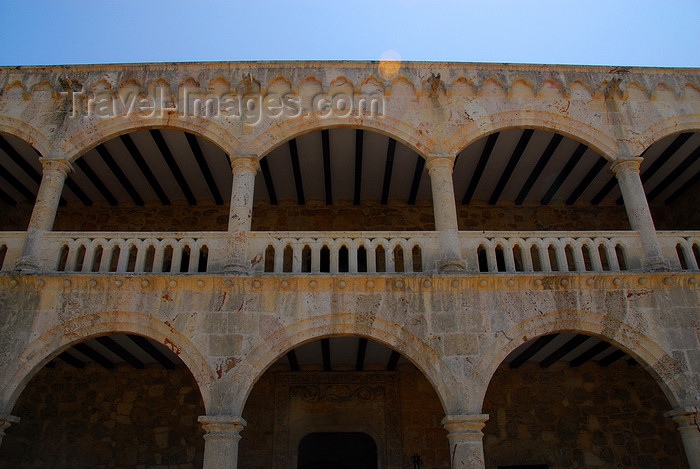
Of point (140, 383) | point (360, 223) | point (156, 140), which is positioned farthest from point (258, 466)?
point (156, 140)

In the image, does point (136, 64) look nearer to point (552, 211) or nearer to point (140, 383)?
point (140, 383)

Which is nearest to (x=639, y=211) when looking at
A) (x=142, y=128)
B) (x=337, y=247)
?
(x=337, y=247)

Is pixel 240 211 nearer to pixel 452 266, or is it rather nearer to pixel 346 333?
pixel 346 333

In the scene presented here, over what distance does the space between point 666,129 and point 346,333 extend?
5041mm

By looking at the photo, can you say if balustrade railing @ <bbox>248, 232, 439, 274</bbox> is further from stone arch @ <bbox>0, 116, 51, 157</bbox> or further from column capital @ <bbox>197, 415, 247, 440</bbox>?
stone arch @ <bbox>0, 116, 51, 157</bbox>

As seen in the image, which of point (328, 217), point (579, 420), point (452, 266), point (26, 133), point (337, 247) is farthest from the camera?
point (328, 217)

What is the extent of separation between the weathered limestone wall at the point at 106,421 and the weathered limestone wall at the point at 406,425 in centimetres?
75

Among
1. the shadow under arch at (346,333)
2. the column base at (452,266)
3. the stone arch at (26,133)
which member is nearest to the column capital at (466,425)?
the shadow under arch at (346,333)

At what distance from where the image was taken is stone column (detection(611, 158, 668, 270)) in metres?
6.32

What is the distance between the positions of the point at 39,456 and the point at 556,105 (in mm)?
8871

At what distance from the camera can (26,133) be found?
22.9ft

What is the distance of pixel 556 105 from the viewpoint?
718 centimetres

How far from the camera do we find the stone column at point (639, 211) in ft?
20.7

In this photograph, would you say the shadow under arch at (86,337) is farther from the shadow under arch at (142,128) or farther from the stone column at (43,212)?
the shadow under arch at (142,128)
